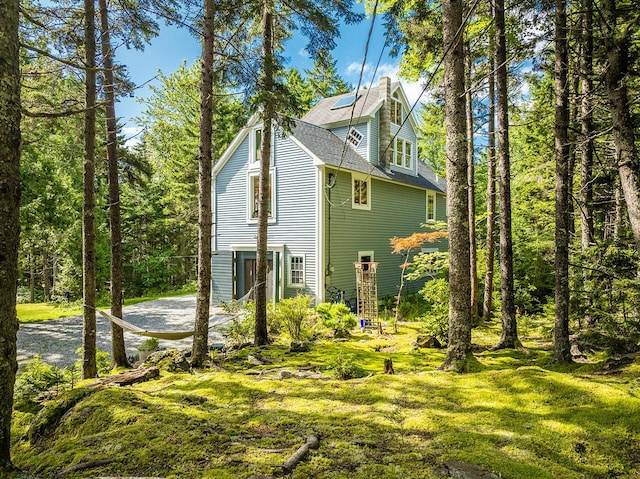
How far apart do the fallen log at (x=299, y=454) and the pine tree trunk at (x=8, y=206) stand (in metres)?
1.47

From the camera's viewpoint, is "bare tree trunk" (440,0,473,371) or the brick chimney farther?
the brick chimney

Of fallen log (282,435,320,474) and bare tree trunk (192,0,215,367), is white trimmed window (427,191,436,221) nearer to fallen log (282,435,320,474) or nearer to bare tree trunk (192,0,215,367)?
bare tree trunk (192,0,215,367)

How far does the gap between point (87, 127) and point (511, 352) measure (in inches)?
321

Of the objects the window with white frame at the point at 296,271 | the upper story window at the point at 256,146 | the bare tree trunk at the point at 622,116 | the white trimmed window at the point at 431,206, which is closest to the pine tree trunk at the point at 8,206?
the bare tree trunk at the point at 622,116

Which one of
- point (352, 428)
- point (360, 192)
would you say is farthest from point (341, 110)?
point (352, 428)

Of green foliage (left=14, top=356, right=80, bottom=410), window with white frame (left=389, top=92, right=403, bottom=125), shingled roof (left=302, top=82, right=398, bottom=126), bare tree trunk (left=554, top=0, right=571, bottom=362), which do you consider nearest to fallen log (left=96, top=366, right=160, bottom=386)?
green foliage (left=14, top=356, right=80, bottom=410)

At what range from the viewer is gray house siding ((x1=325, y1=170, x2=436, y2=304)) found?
1192cm

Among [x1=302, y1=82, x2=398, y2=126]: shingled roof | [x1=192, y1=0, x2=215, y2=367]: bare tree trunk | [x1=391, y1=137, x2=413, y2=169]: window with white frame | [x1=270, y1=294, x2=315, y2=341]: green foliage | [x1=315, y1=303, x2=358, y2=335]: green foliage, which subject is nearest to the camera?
[x1=192, y1=0, x2=215, y2=367]: bare tree trunk

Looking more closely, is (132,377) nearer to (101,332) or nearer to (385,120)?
(101,332)

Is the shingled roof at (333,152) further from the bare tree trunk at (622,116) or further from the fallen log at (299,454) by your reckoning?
the fallen log at (299,454)

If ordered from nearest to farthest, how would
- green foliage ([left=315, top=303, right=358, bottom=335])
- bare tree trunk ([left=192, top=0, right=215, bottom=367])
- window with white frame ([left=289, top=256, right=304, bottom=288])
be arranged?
bare tree trunk ([left=192, top=0, right=215, bottom=367])
green foliage ([left=315, top=303, right=358, bottom=335])
window with white frame ([left=289, top=256, right=304, bottom=288])

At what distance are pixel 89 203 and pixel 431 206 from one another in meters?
15.2

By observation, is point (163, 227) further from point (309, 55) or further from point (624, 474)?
point (624, 474)

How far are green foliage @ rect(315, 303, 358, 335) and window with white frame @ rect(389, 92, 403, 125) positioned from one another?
9073 millimetres
